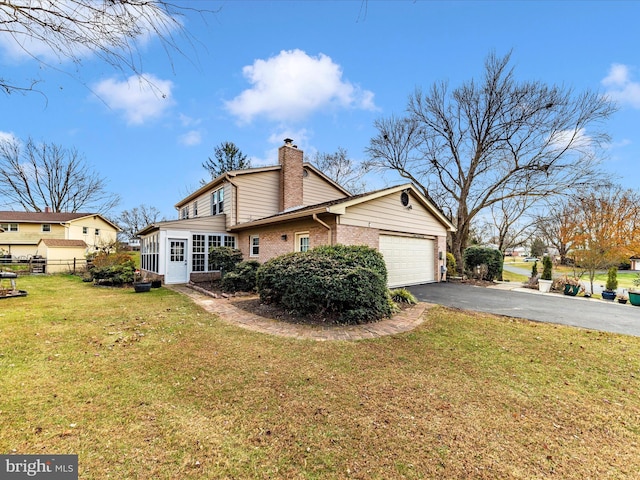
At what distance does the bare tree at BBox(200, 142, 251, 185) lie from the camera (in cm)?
2925

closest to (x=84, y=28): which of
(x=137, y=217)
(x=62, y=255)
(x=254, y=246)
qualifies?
(x=254, y=246)

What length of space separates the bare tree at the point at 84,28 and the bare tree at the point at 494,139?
18044mm

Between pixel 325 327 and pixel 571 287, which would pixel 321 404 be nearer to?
pixel 325 327

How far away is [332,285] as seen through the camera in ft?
20.6

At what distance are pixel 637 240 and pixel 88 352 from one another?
2112cm

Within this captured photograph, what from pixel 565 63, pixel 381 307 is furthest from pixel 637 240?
pixel 381 307

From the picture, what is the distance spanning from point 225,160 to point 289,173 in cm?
1737

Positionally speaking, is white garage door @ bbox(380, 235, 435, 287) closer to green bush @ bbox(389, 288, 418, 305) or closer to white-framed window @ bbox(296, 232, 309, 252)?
green bush @ bbox(389, 288, 418, 305)

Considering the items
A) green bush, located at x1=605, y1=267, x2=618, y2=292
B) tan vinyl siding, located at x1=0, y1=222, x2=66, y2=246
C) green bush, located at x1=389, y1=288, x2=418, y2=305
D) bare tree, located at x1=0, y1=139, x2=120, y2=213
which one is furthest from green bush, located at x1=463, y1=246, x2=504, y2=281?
bare tree, located at x1=0, y1=139, x2=120, y2=213

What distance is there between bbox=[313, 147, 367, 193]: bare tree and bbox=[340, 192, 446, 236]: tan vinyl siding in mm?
15713

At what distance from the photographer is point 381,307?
6664 millimetres

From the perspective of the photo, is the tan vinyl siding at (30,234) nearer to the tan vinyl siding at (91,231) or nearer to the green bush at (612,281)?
the tan vinyl siding at (91,231)

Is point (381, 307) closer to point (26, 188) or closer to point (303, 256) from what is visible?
point (303, 256)

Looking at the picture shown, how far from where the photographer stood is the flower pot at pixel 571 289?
1109cm
